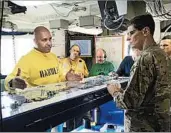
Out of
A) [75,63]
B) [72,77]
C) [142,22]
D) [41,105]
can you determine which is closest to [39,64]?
[72,77]

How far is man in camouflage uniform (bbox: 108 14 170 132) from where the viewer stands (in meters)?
1.44

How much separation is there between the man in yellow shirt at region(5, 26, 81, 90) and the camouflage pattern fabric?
1074 millimetres

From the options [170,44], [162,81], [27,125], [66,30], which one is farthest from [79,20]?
[27,125]

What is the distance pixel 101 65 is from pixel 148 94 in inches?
76.1

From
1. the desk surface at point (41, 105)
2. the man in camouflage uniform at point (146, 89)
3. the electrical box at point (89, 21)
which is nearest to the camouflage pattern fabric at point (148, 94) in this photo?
the man in camouflage uniform at point (146, 89)

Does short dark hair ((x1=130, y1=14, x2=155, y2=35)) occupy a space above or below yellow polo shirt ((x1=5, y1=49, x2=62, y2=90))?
above

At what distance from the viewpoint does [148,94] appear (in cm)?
148

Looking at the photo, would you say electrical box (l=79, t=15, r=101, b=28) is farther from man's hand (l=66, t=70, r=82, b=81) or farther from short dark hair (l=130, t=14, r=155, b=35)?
short dark hair (l=130, t=14, r=155, b=35)

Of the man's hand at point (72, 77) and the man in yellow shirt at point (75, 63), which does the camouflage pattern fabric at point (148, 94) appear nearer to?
the man's hand at point (72, 77)

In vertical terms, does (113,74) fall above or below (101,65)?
below

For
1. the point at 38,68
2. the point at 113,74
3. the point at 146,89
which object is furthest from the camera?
the point at 113,74

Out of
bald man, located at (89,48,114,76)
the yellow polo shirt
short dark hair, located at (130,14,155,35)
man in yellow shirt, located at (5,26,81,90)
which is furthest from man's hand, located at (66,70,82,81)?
short dark hair, located at (130,14,155,35)

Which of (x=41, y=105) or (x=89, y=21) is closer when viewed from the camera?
(x=41, y=105)

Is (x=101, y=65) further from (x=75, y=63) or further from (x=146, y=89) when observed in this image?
(x=146, y=89)
